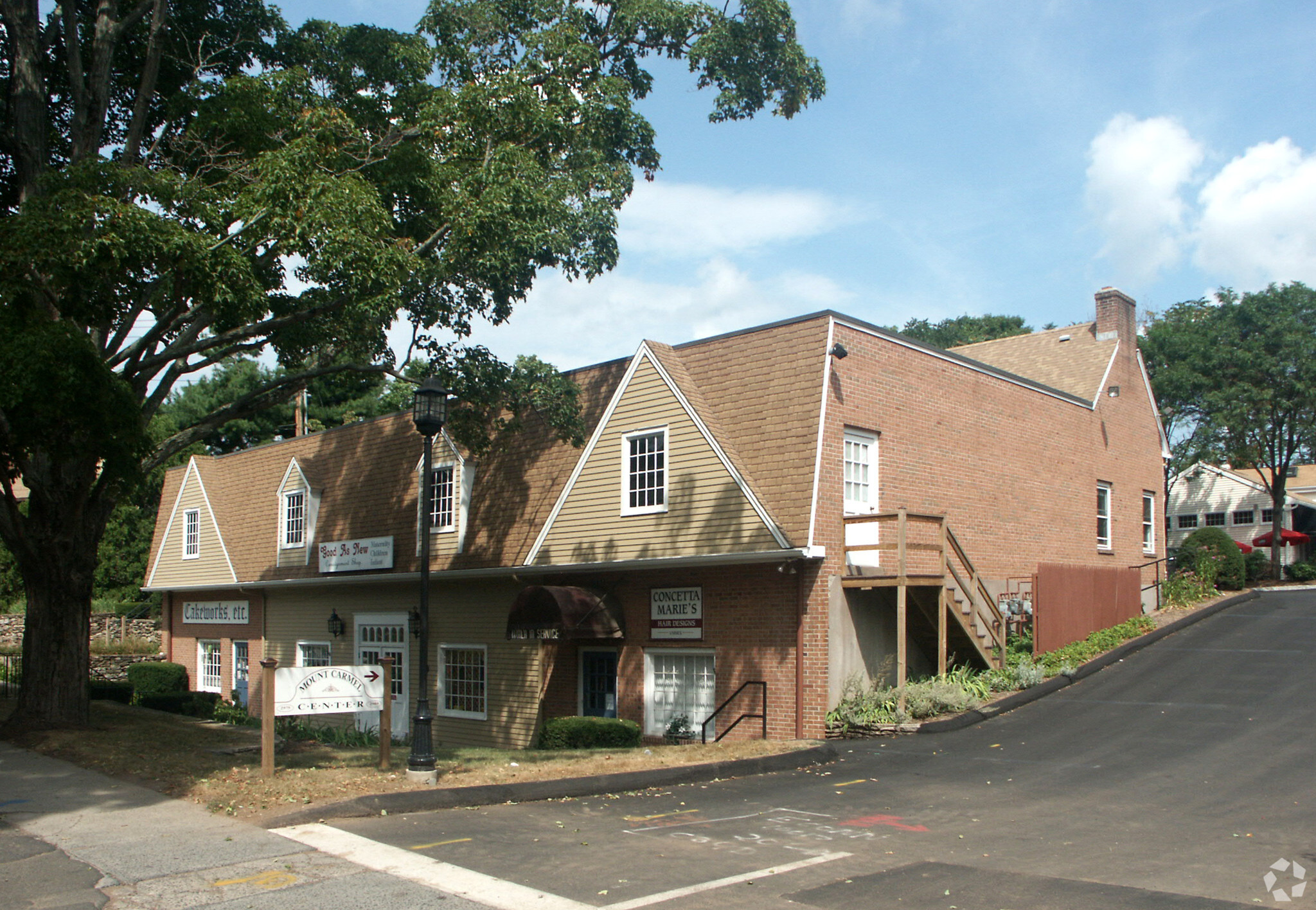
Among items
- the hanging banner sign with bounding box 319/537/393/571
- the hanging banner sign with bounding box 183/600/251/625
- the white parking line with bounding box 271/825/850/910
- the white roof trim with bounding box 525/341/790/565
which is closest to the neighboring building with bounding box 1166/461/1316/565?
the white roof trim with bounding box 525/341/790/565

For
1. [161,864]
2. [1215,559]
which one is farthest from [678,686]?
[1215,559]

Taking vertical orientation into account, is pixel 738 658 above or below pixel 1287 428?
below

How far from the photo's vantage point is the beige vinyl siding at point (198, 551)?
30.9 metres

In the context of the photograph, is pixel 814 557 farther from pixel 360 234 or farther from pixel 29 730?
pixel 29 730

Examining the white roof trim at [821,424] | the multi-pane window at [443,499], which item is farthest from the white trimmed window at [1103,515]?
the multi-pane window at [443,499]

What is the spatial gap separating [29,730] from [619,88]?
1430 centimetres

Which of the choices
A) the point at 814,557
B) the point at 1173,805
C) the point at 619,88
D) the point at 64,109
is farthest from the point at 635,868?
the point at 64,109

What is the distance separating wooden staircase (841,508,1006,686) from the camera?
16688mm

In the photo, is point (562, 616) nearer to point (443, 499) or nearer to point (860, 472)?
point (860, 472)

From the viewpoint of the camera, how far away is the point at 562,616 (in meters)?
18.3

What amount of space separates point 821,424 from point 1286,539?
31643mm

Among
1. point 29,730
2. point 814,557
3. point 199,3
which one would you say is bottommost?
point 29,730

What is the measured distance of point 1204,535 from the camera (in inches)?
1245

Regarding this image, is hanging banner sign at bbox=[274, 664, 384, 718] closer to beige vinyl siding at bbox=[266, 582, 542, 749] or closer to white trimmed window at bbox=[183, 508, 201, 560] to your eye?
beige vinyl siding at bbox=[266, 582, 542, 749]
